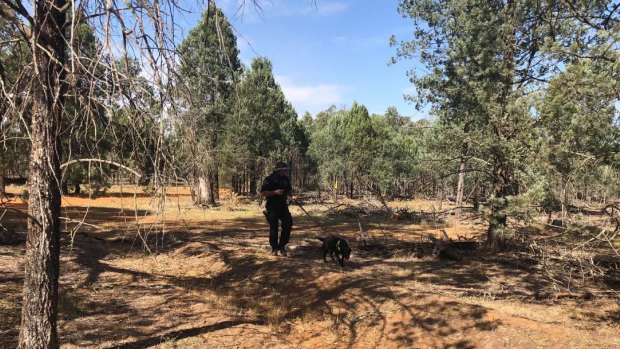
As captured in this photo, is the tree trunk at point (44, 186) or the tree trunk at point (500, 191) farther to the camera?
the tree trunk at point (500, 191)

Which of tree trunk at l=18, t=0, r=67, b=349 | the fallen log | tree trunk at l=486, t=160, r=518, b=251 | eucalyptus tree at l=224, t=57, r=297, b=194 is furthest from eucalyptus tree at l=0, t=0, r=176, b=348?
eucalyptus tree at l=224, t=57, r=297, b=194

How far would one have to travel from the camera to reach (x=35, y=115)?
3.01m

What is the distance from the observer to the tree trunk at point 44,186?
9.84 feet

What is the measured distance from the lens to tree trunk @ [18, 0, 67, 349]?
118 inches

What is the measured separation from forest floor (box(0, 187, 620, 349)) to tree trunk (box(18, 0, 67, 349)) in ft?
0.79

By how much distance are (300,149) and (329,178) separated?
5454 millimetres

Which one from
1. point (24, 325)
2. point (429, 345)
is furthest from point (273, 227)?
point (24, 325)

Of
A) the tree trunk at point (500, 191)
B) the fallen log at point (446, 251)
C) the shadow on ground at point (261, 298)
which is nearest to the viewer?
the shadow on ground at point (261, 298)

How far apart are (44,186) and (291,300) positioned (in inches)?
164

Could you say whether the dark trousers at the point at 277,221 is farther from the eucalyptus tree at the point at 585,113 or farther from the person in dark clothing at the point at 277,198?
the eucalyptus tree at the point at 585,113

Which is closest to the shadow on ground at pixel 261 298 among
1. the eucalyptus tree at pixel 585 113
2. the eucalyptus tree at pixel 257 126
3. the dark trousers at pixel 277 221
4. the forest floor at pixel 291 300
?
the forest floor at pixel 291 300

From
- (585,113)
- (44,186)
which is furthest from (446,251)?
(44,186)

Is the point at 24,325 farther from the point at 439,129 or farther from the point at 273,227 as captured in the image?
the point at 439,129

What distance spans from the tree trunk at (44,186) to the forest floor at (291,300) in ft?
0.79
